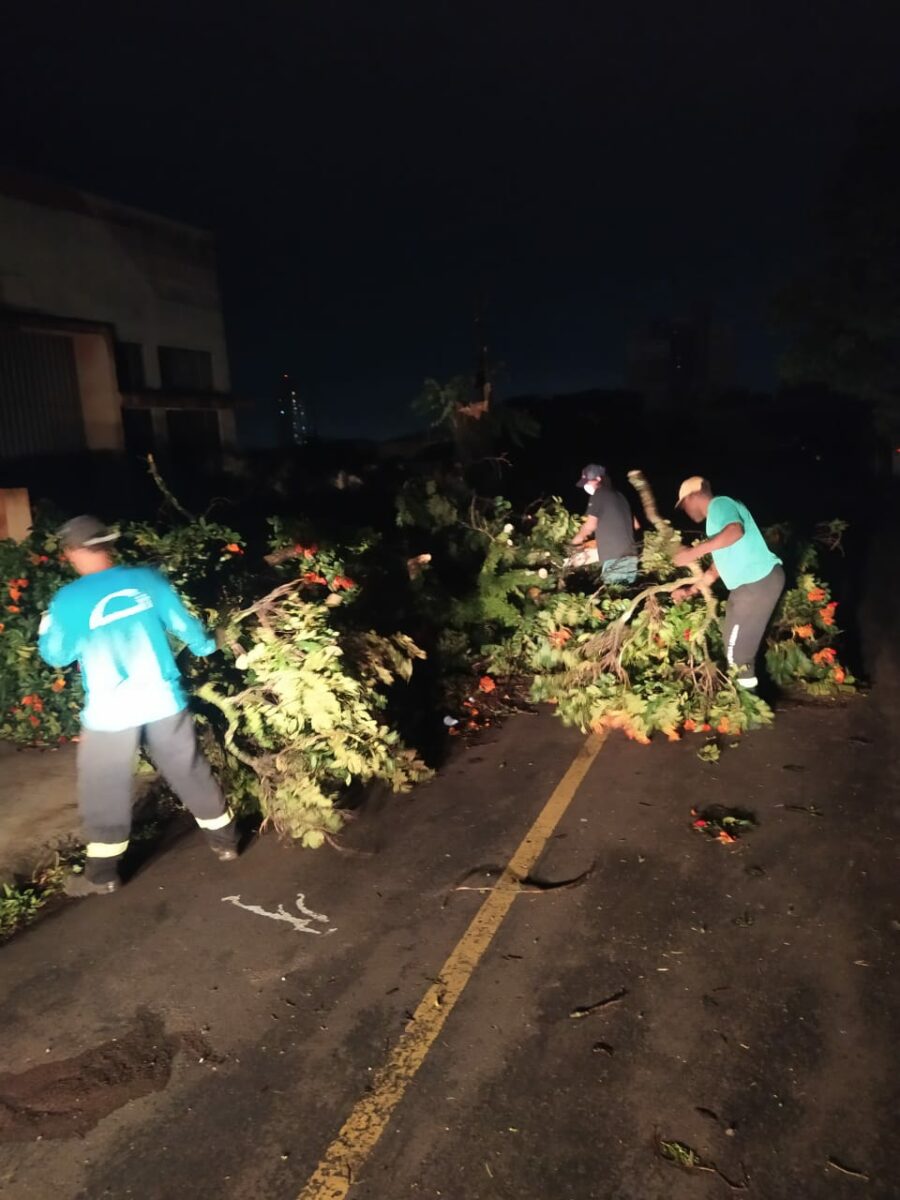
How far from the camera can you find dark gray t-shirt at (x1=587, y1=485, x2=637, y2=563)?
8.26 meters

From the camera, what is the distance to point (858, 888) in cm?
443

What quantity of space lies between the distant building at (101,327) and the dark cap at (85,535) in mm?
10198

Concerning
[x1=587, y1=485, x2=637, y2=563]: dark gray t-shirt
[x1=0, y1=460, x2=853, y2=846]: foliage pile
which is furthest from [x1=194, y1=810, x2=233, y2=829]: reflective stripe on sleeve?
[x1=587, y1=485, x2=637, y2=563]: dark gray t-shirt

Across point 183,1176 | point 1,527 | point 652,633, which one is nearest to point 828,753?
point 652,633

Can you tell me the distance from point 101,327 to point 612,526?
1131 centimetres

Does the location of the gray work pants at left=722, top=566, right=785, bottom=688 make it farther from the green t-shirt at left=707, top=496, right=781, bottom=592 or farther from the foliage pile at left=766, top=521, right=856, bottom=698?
the foliage pile at left=766, top=521, right=856, bottom=698

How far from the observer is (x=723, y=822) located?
516cm

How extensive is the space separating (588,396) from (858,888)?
1061 inches

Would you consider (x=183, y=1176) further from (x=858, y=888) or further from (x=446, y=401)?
(x=446, y=401)

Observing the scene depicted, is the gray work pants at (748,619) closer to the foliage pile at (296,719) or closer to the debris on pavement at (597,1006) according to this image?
the foliage pile at (296,719)

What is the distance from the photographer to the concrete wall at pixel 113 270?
13859mm

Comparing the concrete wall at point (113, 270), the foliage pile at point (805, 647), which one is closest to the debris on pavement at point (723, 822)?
the foliage pile at point (805, 647)

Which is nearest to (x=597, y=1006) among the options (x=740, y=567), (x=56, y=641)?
(x=56, y=641)

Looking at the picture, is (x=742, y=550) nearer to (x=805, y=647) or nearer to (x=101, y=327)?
(x=805, y=647)
